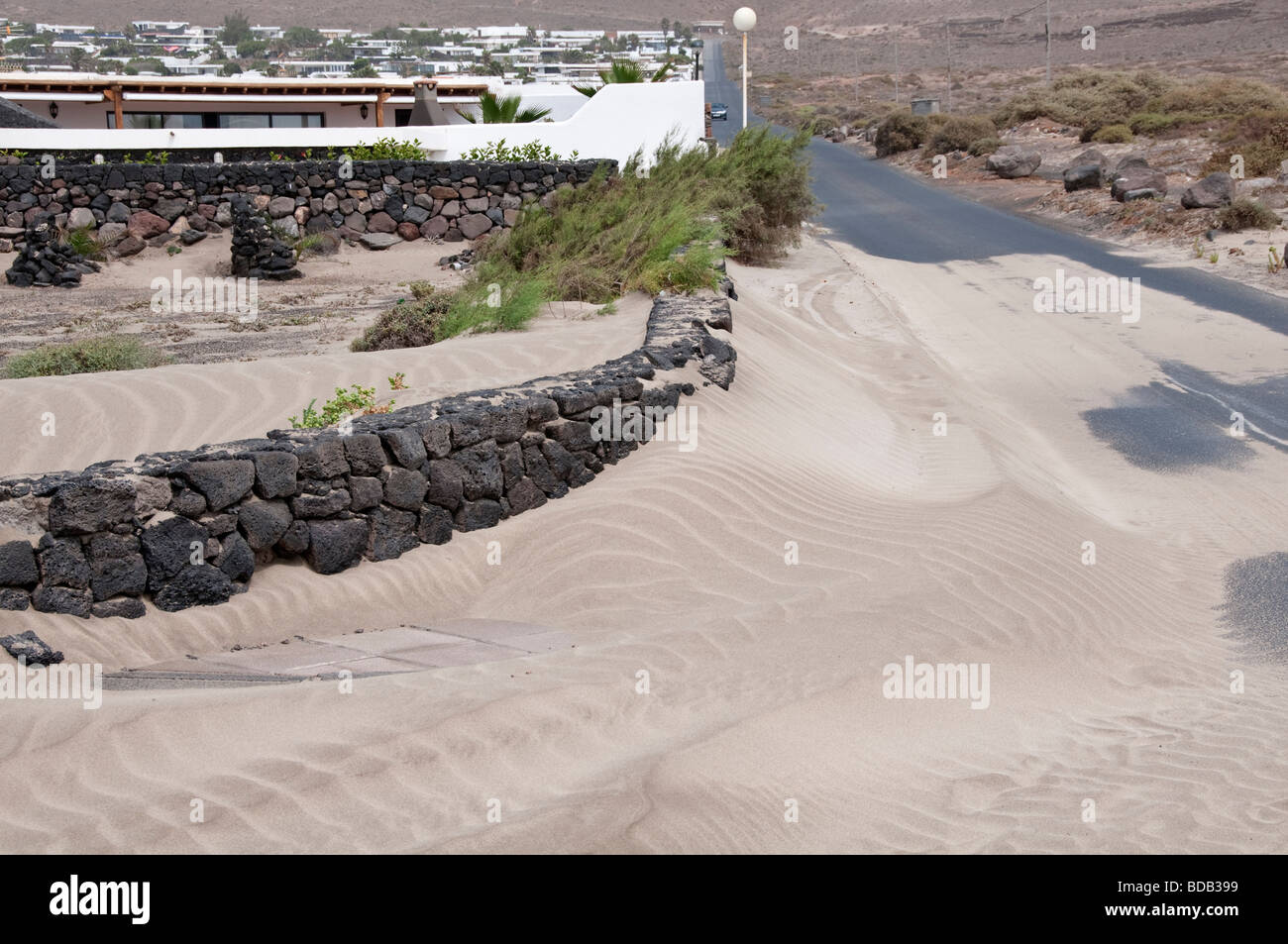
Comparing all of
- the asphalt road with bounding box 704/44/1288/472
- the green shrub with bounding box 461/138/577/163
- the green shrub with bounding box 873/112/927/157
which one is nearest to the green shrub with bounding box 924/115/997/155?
the green shrub with bounding box 873/112/927/157

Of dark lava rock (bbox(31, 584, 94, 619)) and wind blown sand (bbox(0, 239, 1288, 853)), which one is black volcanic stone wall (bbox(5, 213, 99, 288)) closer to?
wind blown sand (bbox(0, 239, 1288, 853))

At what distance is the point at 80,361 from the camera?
11641mm

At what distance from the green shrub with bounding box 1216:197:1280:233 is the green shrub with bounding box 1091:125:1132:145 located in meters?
16.2

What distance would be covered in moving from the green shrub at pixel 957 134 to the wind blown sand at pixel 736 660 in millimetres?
32493

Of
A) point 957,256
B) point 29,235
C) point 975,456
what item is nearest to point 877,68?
point 957,256

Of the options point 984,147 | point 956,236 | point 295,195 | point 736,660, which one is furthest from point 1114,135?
point 736,660

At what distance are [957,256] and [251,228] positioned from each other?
12.6 m

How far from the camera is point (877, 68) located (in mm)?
101875

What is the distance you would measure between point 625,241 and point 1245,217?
47.3ft

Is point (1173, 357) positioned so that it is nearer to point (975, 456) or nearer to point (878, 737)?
point (975, 456)

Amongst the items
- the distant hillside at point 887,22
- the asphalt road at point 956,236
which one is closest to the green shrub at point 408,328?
the asphalt road at point 956,236

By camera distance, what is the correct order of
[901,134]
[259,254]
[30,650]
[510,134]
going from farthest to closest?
[901,134]
[510,134]
[259,254]
[30,650]

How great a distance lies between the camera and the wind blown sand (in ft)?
15.2

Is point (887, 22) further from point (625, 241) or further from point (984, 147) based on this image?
point (625, 241)
